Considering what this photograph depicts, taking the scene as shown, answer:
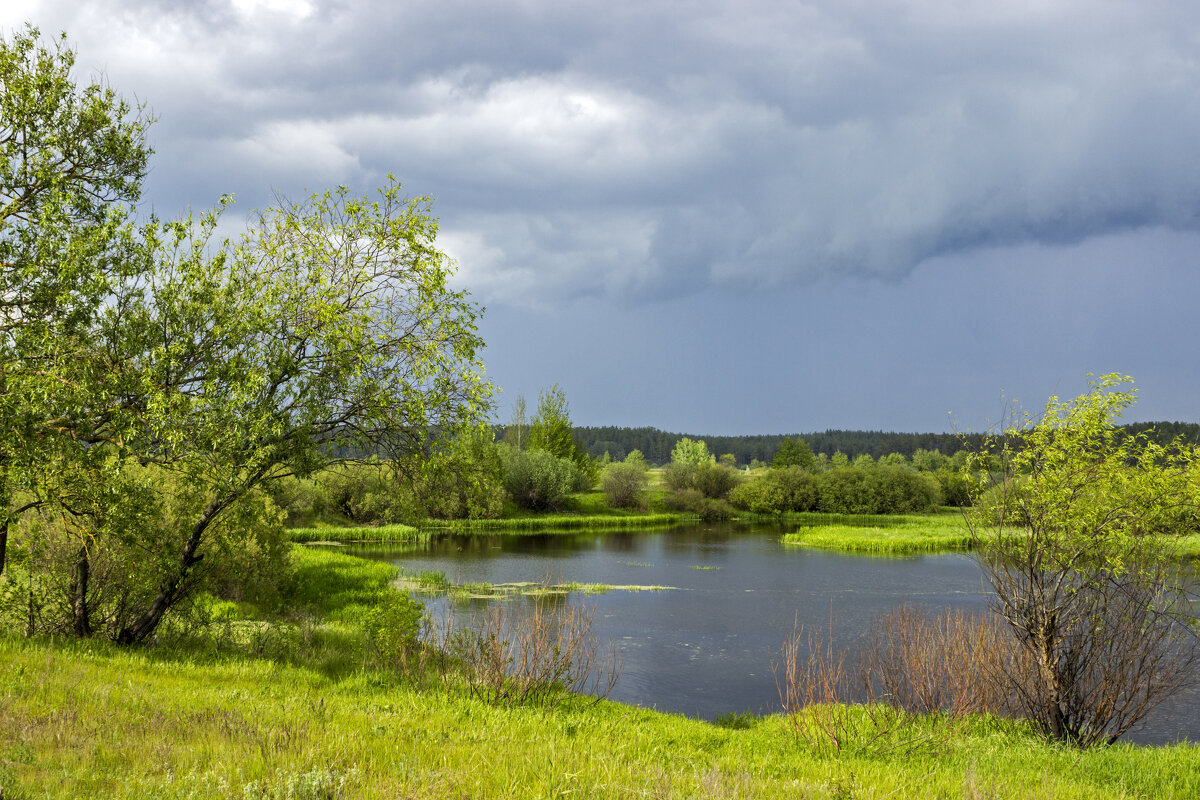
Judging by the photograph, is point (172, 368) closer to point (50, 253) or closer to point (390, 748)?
point (50, 253)

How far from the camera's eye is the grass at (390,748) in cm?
642

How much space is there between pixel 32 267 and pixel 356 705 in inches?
317

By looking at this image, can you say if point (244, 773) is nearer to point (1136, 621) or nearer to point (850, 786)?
point (850, 786)

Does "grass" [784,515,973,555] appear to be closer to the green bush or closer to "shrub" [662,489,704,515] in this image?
"shrub" [662,489,704,515]

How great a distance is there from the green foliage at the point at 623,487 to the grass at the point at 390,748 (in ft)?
248

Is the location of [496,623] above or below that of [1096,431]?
below

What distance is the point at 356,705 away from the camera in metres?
11.2

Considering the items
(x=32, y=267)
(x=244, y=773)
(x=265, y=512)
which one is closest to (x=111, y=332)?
(x=32, y=267)

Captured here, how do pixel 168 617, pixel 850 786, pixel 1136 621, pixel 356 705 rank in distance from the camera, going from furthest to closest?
pixel 168 617 → pixel 1136 621 → pixel 356 705 → pixel 850 786

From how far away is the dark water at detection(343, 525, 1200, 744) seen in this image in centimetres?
1922

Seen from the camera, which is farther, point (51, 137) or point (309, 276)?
point (309, 276)

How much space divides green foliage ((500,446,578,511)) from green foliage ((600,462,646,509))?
10.1 meters

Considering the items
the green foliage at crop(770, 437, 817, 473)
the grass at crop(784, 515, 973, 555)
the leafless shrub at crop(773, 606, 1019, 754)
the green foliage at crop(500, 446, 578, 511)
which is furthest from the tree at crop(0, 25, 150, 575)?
the green foliage at crop(770, 437, 817, 473)

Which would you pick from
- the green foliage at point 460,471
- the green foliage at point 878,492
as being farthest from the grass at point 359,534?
the green foliage at point 878,492
